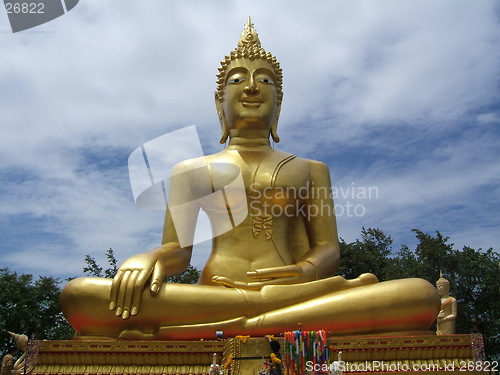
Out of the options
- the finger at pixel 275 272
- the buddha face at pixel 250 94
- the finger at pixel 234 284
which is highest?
the buddha face at pixel 250 94

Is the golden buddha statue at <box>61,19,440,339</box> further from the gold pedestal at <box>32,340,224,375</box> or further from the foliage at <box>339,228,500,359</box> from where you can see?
the foliage at <box>339,228,500,359</box>

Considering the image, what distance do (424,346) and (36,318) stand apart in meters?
13.8

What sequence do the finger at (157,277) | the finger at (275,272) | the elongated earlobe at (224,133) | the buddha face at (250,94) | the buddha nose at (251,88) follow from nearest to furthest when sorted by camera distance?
the finger at (157,277)
the finger at (275,272)
the buddha nose at (251,88)
the buddha face at (250,94)
the elongated earlobe at (224,133)

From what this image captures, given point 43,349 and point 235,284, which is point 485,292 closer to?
point 235,284

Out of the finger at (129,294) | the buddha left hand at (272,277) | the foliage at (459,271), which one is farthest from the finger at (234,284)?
the foliage at (459,271)

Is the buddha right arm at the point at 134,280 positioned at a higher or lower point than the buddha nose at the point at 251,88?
lower

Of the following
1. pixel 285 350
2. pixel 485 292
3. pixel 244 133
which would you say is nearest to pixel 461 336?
pixel 285 350

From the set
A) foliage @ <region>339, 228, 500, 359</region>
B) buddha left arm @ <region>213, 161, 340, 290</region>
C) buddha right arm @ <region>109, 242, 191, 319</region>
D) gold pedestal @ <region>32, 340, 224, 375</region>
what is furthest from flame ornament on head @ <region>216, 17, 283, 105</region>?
foliage @ <region>339, 228, 500, 359</region>

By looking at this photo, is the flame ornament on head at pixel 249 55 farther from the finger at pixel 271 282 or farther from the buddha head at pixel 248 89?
the finger at pixel 271 282

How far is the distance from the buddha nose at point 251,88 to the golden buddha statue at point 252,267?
0.04 ft

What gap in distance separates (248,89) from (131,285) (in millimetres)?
3121

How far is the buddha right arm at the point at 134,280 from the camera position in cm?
563

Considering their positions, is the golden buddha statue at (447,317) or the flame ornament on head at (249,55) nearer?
the flame ornament on head at (249,55)

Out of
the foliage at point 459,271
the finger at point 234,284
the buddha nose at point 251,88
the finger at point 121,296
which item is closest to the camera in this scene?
the finger at point 121,296
